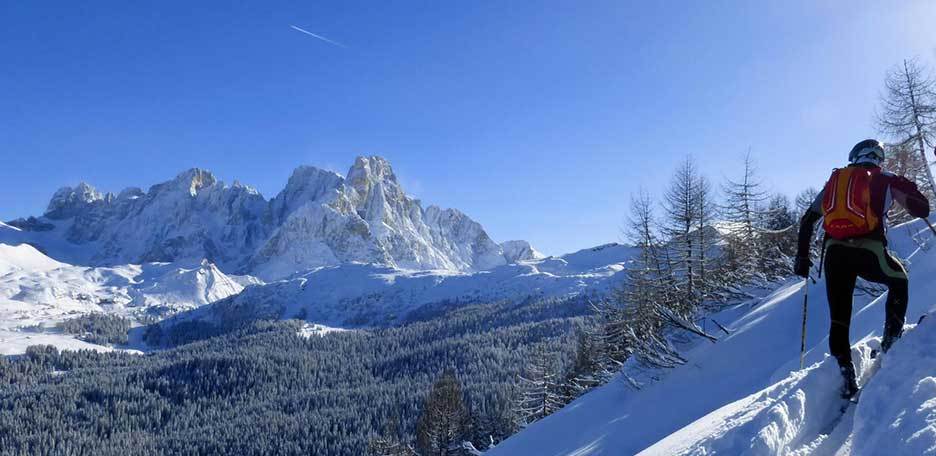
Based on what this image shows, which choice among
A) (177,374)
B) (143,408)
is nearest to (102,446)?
(143,408)

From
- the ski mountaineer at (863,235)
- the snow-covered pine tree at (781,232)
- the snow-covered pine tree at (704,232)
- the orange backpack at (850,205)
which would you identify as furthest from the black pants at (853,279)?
the snow-covered pine tree at (704,232)

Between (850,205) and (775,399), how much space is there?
80.3 inches

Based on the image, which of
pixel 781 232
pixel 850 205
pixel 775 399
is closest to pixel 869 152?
pixel 850 205

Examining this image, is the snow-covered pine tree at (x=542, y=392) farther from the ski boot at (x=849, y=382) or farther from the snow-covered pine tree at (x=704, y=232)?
the ski boot at (x=849, y=382)

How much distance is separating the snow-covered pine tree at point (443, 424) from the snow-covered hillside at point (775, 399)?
19.9m

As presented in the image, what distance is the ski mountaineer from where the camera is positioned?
491 cm

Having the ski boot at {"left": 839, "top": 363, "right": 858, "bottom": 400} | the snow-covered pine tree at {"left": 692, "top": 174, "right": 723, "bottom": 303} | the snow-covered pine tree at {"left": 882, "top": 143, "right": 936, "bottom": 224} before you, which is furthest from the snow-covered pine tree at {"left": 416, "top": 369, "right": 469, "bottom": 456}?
the ski boot at {"left": 839, "top": 363, "right": 858, "bottom": 400}

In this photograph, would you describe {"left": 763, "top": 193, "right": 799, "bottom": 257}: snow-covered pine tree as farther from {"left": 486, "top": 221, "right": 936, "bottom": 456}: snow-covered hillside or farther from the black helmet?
the black helmet

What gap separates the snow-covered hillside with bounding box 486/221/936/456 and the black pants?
0.23 m

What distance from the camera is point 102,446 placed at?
92.6 metres

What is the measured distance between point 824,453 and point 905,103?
2351cm

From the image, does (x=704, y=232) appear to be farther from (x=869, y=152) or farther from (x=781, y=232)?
Answer: (x=869, y=152)

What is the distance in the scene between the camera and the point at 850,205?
5047 millimetres

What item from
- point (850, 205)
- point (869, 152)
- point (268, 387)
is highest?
point (869, 152)
